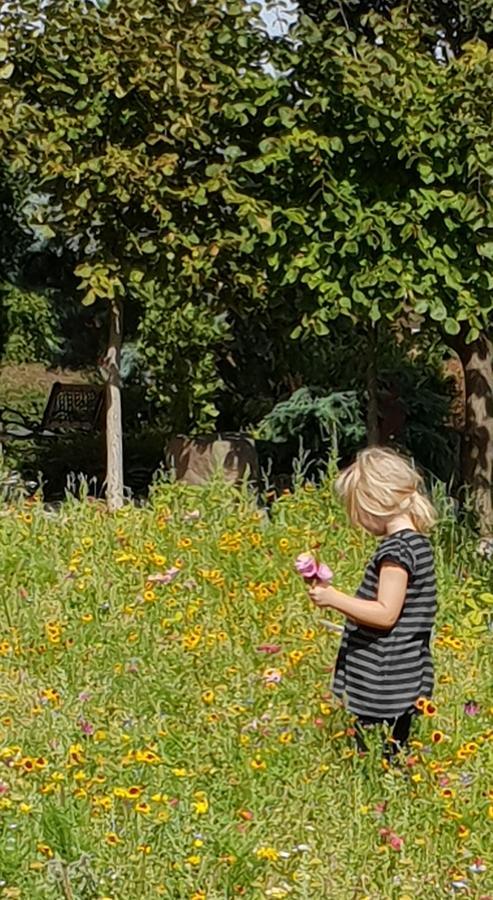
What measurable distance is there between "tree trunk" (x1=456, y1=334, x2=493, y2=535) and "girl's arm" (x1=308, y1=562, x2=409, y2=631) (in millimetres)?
4299

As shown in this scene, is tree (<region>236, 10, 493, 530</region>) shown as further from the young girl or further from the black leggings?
the black leggings

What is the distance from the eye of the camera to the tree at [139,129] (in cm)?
655

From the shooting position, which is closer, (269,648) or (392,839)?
(392,839)

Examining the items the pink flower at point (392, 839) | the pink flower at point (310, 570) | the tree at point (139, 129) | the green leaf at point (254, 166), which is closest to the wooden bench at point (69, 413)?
the tree at point (139, 129)

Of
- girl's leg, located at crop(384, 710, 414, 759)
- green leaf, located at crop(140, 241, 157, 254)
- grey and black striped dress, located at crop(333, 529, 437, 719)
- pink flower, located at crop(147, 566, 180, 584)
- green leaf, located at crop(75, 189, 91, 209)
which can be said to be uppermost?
green leaf, located at crop(75, 189, 91, 209)

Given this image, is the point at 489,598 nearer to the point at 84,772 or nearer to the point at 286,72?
the point at 84,772

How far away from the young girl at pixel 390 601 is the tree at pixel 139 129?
3.38 meters

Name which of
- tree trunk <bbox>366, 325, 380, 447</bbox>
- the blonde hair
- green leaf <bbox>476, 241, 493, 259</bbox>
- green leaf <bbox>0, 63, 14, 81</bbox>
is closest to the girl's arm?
the blonde hair

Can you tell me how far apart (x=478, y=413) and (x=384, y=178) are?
68.0 inches

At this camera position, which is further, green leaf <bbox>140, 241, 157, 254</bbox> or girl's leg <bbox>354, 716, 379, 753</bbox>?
green leaf <bbox>140, 241, 157, 254</bbox>

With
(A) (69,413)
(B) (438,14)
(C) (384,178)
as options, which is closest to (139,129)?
(C) (384,178)

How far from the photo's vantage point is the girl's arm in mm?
3049

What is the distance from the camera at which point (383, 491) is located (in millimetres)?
3145

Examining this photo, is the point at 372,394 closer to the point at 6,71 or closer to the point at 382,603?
the point at 6,71
